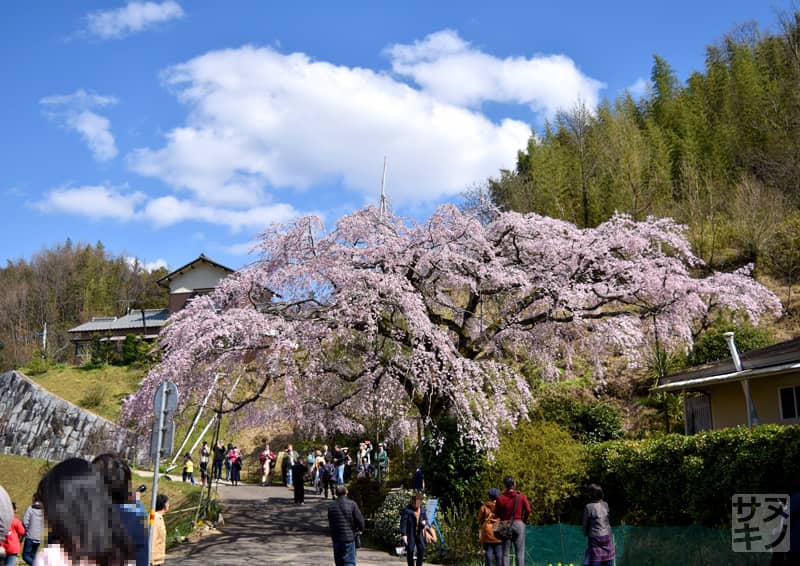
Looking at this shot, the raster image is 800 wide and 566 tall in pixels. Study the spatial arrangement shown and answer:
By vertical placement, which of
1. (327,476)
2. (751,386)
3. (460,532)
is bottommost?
(460,532)

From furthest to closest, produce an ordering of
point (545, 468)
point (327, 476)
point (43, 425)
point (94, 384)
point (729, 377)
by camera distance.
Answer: point (94, 384)
point (43, 425)
point (327, 476)
point (729, 377)
point (545, 468)

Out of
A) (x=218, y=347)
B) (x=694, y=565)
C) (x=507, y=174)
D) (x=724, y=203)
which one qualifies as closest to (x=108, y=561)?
(x=694, y=565)

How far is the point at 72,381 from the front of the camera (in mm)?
43906

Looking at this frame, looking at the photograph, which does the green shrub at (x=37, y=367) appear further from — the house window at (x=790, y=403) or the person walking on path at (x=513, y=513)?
the house window at (x=790, y=403)

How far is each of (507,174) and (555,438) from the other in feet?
108

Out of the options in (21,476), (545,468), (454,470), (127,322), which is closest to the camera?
(545,468)

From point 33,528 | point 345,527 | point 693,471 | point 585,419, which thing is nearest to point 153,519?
point 345,527

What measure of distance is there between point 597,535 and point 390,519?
707 cm

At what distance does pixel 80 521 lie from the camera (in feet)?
7.98

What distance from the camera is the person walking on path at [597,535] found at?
8633mm

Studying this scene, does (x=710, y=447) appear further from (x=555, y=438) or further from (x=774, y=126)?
(x=774, y=126)

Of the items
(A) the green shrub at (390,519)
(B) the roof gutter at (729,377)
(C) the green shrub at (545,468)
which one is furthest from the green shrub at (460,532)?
(B) the roof gutter at (729,377)

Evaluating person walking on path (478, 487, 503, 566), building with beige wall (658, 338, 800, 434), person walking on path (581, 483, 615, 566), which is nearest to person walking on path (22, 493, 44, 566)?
person walking on path (478, 487, 503, 566)

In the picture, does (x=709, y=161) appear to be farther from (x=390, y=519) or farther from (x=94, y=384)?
(x=94, y=384)
